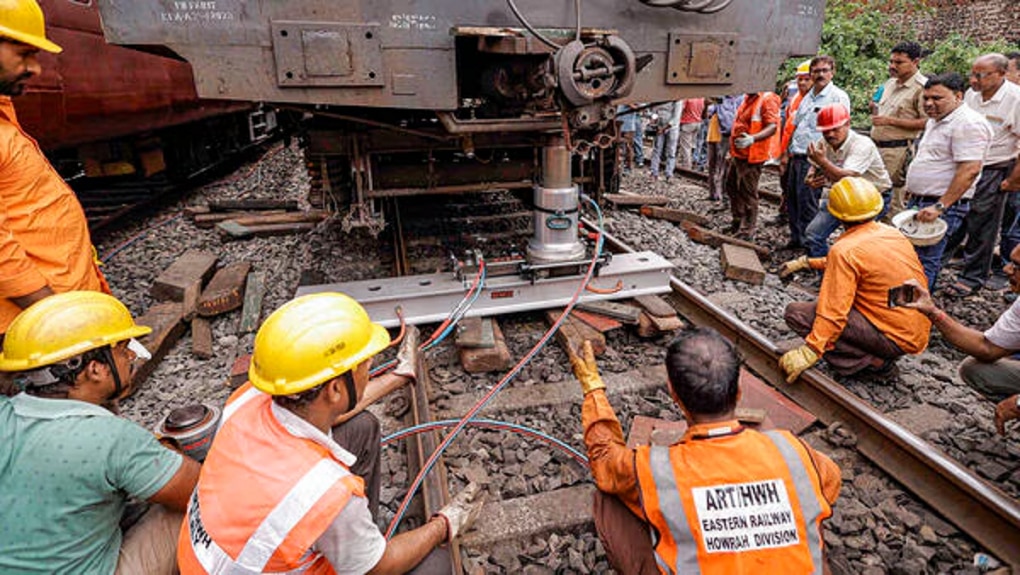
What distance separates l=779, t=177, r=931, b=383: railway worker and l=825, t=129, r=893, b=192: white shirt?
1.84 meters

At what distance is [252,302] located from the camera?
4273 millimetres

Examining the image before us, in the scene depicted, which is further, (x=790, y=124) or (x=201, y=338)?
(x=790, y=124)

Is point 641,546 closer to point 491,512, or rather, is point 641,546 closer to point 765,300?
point 491,512

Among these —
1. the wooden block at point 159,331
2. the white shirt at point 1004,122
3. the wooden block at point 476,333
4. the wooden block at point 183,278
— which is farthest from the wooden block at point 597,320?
the white shirt at point 1004,122

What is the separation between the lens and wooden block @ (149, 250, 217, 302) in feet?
14.2

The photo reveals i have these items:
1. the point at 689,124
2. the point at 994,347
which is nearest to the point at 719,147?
the point at 689,124

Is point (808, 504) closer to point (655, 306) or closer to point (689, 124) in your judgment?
point (655, 306)

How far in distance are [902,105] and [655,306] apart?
384 centimetres

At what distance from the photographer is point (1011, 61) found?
5.81 m

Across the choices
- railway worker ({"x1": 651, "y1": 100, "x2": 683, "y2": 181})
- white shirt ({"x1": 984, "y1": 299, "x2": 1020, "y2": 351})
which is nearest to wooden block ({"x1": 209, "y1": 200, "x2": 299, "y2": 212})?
railway worker ({"x1": 651, "y1": 100, "x2": 683, "y2": 181})

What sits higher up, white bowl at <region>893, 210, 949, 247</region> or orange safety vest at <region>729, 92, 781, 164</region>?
orange safety vest at <region>729, 92, 781, 164</region>

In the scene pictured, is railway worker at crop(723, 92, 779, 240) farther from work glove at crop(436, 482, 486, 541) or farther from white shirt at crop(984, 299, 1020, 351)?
work glove at crop(436, 482, 486, 541)

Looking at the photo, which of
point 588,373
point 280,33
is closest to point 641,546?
point 588,373

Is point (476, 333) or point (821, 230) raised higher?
point (821, 230)
